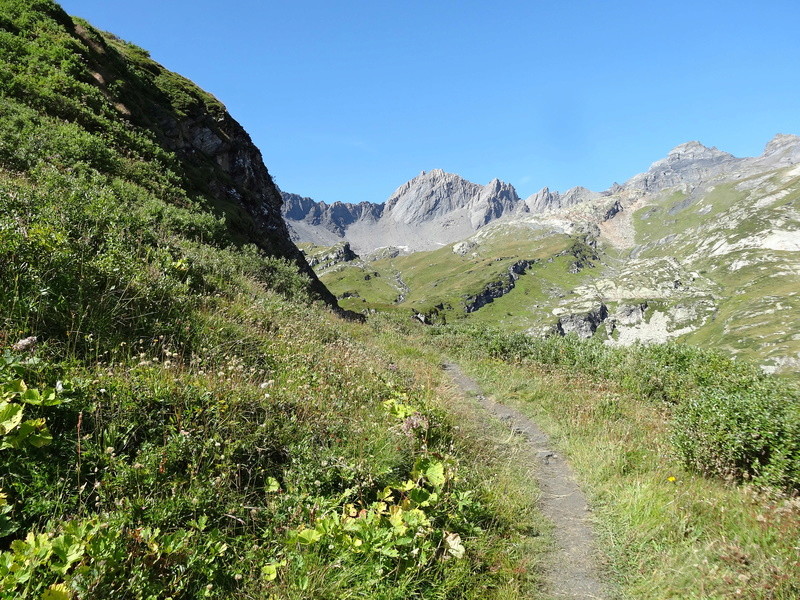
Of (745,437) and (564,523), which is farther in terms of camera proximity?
(745,437)

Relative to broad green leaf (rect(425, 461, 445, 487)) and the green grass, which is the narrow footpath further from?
broad green leaf (rect(425, 461, 445, 487))

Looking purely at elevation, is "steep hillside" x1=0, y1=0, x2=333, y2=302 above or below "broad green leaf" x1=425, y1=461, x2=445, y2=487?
above

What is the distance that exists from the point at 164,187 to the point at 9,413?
20397mm

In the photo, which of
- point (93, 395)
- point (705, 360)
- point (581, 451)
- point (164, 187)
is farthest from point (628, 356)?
point (164, 187)

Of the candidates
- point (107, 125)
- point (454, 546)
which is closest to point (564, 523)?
point (454, 546)

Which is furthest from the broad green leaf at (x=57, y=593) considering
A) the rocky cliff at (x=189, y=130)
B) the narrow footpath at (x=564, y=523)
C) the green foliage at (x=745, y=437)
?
the rocky cliff at (x=189, y=130)

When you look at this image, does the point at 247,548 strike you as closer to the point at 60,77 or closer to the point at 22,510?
the point at 22,510

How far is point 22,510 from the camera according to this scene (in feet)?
10.5

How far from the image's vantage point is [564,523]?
6.70 meters

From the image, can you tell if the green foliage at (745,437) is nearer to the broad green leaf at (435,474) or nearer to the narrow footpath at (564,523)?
the narrow footpath at (564,523)

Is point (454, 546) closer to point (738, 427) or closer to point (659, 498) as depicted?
point (659, 498)

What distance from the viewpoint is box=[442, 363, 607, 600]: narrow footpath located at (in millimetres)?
5293

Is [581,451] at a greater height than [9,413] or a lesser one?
lesser

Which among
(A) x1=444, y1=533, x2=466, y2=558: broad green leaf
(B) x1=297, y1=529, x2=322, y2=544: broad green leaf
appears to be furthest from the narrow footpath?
(B) x1=297, y1=529, x2=322, y2=544: broad green leaf
